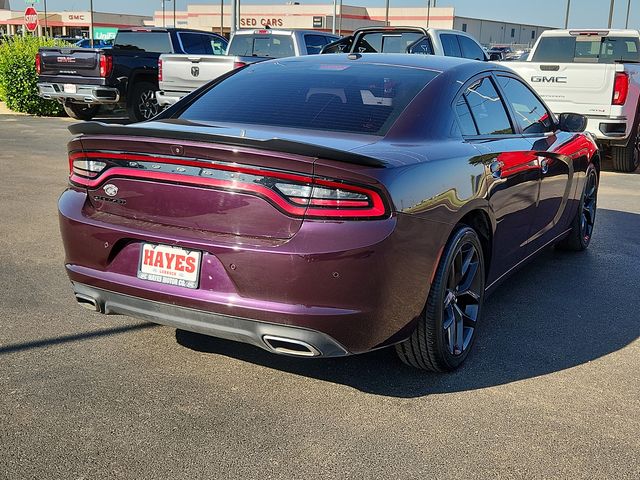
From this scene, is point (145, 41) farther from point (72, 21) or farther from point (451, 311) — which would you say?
point (72, 21)

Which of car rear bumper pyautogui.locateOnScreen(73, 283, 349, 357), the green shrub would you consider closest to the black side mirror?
car rear bumper pyautogui.locateOnScreen(73, 283, 349, 357)

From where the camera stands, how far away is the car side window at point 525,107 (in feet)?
16.4

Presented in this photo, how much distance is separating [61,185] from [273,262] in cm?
640

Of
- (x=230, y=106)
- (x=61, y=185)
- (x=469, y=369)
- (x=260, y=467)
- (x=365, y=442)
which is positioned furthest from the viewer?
(x=61, y=185)

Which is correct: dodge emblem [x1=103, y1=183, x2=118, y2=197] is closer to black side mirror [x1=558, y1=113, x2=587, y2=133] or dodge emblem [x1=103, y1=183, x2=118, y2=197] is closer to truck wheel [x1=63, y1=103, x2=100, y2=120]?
black side mirror [x1=558, y1=113, x2=587, y2=133]

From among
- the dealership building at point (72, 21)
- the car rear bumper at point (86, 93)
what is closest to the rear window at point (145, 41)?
the car rear bumper at point (86, 93)

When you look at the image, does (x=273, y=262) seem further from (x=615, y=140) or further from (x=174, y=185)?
(x=615, y=140)

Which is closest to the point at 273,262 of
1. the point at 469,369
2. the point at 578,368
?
the point at 469,369

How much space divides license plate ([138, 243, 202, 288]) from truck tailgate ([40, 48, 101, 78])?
465 inches

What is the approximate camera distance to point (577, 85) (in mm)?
10461

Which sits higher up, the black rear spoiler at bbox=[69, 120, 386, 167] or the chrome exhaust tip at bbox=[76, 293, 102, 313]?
the black rear spoiler at bbox=[69, 120, 386, 167]

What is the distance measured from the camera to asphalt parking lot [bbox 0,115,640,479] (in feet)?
9.71

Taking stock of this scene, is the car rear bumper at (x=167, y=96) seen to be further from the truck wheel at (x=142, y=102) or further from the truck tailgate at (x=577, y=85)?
the truck tailgate at (x=577, y=85)

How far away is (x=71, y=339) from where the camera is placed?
411 cm
